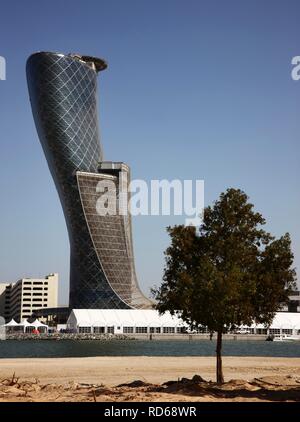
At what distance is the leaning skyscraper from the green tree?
502ft

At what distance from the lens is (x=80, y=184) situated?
18400cm

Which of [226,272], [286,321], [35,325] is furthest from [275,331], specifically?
[226,272]

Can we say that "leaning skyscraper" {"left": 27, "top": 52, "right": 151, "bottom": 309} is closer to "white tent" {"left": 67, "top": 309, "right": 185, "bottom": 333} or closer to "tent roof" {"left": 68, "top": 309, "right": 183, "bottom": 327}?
"tent roof" {"left": 68, "top": 309, "right": 183, "bottom": 327}

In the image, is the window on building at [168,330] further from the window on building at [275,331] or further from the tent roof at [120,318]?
the window on building at [275,331]

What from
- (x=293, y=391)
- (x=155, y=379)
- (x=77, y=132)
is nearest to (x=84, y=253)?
(x=77, y=132)

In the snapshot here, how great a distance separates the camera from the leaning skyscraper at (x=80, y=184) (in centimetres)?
18338

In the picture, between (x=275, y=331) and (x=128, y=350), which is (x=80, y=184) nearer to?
(x=275, y=331)

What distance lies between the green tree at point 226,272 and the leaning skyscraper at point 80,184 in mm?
152934

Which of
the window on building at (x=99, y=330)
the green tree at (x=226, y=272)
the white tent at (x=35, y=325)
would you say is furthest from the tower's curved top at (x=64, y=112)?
the green tree at (x=226, y=272)

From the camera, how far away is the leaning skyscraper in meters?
183

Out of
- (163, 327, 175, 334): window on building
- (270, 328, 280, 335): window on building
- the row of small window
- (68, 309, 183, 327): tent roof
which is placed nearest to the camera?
the row of small window

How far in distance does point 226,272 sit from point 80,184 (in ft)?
518

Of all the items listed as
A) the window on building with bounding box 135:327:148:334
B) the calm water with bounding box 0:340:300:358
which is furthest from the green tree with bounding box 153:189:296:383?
the window on building with bounding box 135:327:148:334

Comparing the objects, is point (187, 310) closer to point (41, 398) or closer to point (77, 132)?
point (41, 398)
